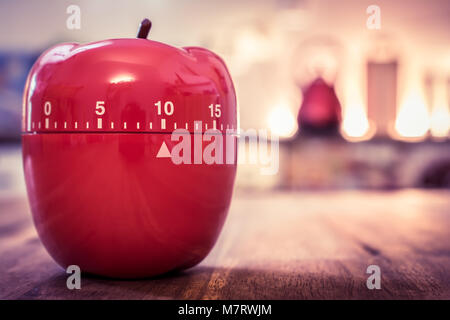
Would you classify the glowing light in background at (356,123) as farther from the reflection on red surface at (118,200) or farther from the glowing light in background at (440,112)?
the reflection on red surface at (118,200)

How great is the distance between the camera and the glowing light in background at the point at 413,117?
2.48m

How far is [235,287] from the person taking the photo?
1.38 ft

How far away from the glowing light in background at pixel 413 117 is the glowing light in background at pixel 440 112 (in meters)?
0.04

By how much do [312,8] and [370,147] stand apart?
773 millimetres

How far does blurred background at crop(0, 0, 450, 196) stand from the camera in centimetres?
225

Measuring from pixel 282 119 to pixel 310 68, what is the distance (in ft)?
1.03

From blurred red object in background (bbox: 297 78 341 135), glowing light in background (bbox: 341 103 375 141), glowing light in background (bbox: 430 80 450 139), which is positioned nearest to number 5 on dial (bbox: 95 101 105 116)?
blurred red object in background (bbox: 297 78 341 135)

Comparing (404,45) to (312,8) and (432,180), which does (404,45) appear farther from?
(432,180)

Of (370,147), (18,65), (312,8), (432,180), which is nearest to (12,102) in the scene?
(18,65)

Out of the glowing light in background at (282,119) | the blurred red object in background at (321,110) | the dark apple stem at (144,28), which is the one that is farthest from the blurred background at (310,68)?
the dark apple stem at (144,28)

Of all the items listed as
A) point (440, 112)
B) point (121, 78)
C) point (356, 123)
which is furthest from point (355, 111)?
point (121, 78)

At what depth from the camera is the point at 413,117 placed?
8.25 ft

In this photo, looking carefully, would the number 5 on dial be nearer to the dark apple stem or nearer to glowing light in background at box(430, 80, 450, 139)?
the dark apple stem
